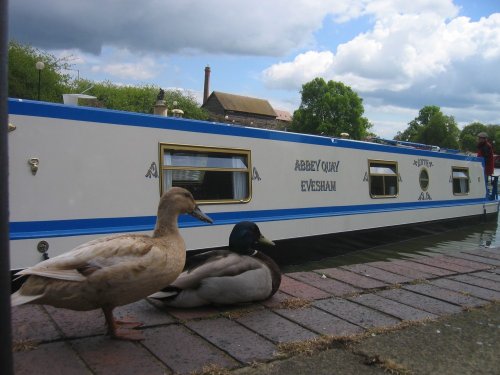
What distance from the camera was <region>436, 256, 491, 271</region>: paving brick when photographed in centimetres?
553

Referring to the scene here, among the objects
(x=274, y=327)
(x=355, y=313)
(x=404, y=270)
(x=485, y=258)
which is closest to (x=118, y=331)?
(x=274, y=327)

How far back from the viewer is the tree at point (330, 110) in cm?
5191

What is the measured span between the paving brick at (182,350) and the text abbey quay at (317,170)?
4.92 meters

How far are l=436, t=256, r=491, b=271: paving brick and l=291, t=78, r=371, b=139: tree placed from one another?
4580 centimetres

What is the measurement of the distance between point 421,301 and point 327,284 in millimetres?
828

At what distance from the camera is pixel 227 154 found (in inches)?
261

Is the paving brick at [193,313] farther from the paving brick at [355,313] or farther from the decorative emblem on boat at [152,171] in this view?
the decorative emblem on boat at [152,171]

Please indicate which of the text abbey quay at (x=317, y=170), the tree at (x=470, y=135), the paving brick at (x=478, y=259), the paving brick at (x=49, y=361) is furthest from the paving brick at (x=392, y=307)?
the tree at (x=470, y=135)

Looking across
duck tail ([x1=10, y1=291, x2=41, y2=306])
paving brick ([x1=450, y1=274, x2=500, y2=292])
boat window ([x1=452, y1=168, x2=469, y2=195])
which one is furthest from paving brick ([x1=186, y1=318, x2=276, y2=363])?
boat window ([x1=452, y1=168, x2=469, y2=195])

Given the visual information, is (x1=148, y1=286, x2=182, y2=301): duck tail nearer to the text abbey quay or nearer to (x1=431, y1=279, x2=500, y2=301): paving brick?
(x1=431, y1=279, x2=500, y2=301): paving brick

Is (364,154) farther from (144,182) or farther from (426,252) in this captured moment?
(144,182)

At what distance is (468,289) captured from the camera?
446cm

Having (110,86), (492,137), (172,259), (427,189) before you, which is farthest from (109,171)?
(492,137)

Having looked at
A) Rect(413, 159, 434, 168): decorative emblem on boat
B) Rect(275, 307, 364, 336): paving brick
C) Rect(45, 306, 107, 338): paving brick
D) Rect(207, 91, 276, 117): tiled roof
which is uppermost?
Rect(207, 91, 276, 117): tiled roof
